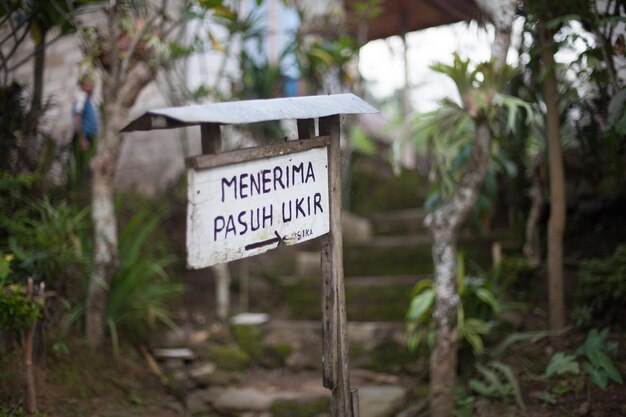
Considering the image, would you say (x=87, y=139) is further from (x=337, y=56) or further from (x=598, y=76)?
(x=598, y=76)

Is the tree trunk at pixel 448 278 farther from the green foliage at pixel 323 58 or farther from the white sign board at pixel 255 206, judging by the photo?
the green foliage at pixel 323 58

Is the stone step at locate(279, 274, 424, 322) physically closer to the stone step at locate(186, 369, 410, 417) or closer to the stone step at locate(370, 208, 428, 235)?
the stone step at locate(186, 369, 410, 417)

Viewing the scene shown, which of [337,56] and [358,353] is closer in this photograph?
[358,353]

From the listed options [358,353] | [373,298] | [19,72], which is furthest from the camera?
[19,72]

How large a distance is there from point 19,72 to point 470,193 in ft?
15.7

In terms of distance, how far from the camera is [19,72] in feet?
20.0

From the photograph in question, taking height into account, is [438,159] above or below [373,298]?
above

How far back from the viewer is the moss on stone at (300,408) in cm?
370

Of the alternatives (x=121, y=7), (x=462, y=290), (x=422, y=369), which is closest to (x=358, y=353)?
(x=422, y=369)

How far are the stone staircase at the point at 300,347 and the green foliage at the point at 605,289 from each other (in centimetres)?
114


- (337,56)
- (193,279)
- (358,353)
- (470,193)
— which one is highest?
(337,56)

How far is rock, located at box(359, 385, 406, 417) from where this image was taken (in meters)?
3.59

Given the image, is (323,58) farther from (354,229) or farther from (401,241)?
(401,241)

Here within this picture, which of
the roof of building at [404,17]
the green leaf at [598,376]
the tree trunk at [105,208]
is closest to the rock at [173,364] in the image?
the tree trunk at [105,208]
